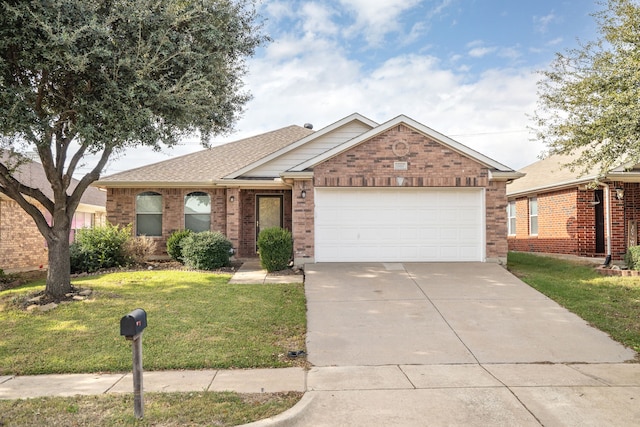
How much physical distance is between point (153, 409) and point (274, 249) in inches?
301

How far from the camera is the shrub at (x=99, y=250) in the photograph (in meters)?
12.8

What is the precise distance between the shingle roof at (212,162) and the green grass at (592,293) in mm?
10524

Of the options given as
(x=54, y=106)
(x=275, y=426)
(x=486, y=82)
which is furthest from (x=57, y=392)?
(x=486, y=82)

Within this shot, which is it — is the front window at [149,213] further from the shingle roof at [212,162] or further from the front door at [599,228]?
the front door at [599,228]

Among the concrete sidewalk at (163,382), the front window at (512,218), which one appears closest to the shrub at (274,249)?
the concrete sidewalk at (163,382)

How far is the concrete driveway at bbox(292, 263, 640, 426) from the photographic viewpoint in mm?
4449

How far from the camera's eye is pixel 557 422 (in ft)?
13.9

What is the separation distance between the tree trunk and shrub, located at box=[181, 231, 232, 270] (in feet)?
12.6

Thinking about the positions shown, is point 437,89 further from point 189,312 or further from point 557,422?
point 557,422

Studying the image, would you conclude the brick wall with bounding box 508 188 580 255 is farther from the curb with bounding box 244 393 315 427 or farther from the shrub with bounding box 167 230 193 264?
the curb with bounding box 244 393 315 427

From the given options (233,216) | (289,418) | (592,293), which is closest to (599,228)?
(592,293)

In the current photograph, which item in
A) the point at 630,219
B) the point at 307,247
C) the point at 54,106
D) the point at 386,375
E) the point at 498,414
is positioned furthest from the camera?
the point at 630,219

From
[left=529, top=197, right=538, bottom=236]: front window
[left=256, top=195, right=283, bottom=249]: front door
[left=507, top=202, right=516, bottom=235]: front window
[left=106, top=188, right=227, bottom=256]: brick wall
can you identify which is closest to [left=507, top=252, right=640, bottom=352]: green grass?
[left=529, top=197, right=538, bottom=236]: front window

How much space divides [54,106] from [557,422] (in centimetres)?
996
